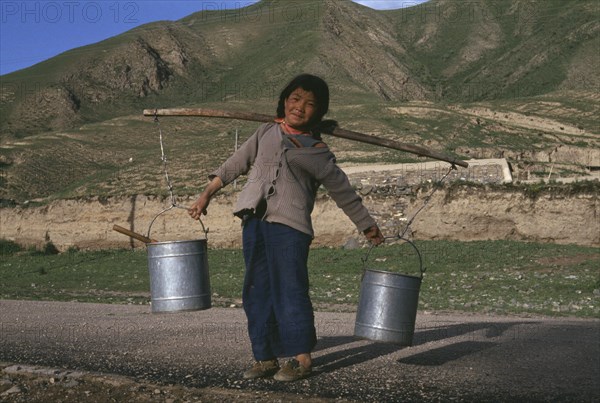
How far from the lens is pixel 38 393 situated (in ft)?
19.2

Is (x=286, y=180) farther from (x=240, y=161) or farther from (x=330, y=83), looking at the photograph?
(x=330, y=83)

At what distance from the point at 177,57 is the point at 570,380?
342ft

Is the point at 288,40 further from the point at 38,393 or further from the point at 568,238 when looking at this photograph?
the point at 38,393

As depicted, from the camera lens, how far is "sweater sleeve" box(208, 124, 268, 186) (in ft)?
21.3

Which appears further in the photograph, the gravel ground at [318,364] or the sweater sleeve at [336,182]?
the sweater sleeve at [336,182]

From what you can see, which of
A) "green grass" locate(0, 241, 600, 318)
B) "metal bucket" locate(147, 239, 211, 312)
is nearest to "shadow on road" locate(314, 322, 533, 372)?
"metal bucket" locate(147, 239, 211, 312)

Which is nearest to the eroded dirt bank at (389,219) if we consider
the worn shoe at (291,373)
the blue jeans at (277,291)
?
the blue jeans at (277,291)

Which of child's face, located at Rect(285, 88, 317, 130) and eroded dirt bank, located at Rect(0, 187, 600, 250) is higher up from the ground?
child's face, located at Rect(285, 88, 317, 130)

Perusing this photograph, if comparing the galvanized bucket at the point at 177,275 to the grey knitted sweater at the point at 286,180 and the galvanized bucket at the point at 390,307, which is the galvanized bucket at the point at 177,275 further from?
the galvanized bucket at the point at 390,307

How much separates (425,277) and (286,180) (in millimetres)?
12371

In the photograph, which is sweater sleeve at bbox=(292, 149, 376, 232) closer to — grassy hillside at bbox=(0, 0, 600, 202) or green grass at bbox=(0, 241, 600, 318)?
green grass at bbox=(0, 241, 600, 318)

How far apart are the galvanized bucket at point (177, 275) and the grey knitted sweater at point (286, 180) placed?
0.70m

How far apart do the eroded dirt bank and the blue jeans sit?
18.1 meters

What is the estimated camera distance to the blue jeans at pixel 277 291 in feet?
20.1
